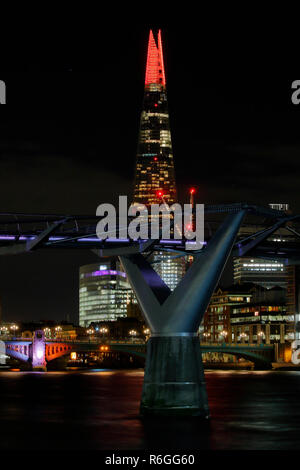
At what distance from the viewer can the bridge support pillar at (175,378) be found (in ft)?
197

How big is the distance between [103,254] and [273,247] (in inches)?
496

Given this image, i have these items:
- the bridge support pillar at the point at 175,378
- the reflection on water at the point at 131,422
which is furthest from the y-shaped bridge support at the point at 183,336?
the reflection on water at the point at 131,422

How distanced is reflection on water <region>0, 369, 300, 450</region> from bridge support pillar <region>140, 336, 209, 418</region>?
924 millimetres

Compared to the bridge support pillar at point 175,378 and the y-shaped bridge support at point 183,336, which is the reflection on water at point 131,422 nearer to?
the bridge support pillar at point 175,378

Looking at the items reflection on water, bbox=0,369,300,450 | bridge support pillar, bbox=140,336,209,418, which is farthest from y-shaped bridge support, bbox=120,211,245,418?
reflection on water, bbox=0,369,300,450

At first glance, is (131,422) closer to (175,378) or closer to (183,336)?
(175,378)

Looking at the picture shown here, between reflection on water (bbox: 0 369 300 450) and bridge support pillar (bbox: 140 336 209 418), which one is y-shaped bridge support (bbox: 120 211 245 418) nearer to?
bridge support pillar (bbox: 140 336 209 418)

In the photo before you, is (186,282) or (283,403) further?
(283,403)

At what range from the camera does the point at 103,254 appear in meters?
65.7

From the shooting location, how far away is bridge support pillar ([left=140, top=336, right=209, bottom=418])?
5994cm

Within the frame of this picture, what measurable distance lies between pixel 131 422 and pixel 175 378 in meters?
9.16
